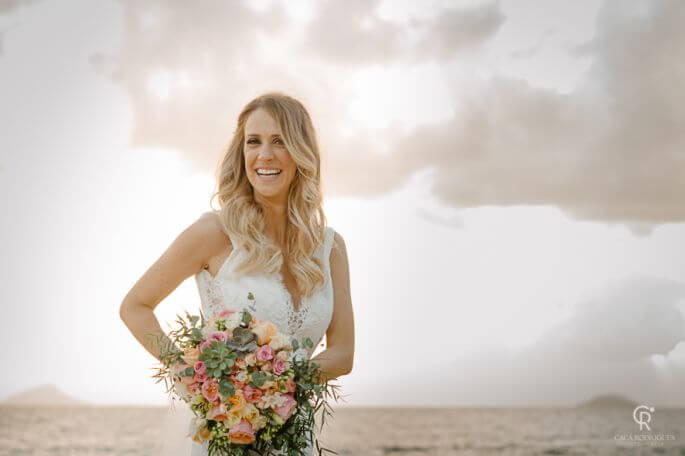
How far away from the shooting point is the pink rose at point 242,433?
319 centimetres

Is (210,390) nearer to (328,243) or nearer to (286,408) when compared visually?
(286,408)

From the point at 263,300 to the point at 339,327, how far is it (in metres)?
0.50

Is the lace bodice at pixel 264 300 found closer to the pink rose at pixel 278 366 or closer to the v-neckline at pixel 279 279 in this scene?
the v-neckline at pixel 279 279

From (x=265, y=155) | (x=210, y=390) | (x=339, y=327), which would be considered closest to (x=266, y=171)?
(x=265, y=155)

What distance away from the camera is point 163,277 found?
151 inches

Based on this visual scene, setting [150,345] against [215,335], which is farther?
[150,345]

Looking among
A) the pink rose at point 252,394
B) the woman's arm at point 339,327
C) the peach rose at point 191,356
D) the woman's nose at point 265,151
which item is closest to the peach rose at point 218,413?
the pink rose at point 252,394

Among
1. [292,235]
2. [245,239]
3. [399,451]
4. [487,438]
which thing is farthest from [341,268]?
[487,438]

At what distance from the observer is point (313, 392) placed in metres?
3.38

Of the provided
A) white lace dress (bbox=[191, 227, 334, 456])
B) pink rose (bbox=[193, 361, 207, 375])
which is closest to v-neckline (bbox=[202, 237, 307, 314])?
white lace dress (bbox=[191, 227, 334, 456])

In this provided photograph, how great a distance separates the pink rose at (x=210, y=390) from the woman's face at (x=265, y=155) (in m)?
1.22

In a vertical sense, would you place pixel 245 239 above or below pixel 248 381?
above

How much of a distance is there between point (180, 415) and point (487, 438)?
36882mm

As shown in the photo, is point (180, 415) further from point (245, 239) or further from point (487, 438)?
point (487, 438)
